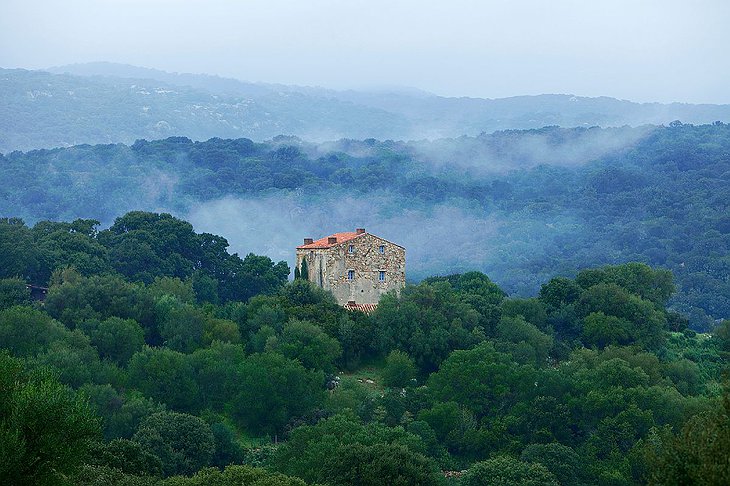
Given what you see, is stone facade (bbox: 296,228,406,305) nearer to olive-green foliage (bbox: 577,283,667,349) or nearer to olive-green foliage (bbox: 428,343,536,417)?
olive-green foliage (bbox: 428,343,536,417)

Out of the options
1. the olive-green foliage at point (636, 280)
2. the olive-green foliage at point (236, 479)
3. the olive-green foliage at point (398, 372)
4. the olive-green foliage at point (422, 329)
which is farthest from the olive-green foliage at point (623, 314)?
the olive-green foliage at point (236, 479)

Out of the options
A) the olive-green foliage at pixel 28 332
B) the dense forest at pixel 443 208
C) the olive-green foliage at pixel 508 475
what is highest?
the olive-green foliage at pixel 28 332

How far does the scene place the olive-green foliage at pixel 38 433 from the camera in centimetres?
2717

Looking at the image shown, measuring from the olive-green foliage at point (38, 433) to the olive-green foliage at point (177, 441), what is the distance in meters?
12.4

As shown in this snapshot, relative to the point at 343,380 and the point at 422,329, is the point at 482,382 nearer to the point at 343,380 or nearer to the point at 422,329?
the point at 422,329

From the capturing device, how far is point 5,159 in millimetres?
196750

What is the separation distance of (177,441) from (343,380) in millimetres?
10732

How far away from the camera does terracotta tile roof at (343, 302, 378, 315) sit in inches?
2243

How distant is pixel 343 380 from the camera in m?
51.6

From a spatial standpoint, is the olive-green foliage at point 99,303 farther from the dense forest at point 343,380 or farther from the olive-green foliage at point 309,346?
the olive-green foliage at point 309,346

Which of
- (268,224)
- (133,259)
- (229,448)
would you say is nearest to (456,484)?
(229,448)

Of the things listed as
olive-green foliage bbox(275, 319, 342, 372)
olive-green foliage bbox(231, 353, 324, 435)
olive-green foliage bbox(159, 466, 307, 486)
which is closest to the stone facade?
olive-green foliage bbox(275, 319, 342, 372)

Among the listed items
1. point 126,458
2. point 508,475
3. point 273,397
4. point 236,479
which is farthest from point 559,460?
point 126,458

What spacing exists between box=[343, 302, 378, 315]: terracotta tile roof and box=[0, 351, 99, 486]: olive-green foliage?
28402 millimetres
